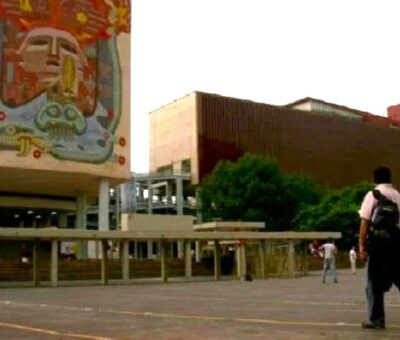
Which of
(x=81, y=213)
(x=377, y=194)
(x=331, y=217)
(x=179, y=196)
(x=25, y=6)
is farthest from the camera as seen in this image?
(x=179, y=196)

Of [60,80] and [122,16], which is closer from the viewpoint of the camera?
[60,80]

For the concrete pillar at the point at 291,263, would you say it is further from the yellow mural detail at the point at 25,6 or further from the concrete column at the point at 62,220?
the concrete column at the point at 62,220

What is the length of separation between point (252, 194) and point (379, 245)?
193ft

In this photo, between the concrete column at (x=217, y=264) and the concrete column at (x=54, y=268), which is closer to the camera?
the concrete column at (x=54, y=268)

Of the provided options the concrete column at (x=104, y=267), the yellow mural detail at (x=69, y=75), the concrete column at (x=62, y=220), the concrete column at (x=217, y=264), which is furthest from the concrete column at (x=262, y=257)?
the concrete column at (x=62, y=220)

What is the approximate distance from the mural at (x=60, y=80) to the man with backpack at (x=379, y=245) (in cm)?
4657

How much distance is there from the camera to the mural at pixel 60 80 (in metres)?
51.8

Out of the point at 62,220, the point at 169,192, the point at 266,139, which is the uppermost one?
the point at 266,139

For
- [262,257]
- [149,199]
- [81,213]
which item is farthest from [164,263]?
[149,199]

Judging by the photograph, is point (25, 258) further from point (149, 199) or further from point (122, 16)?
point (149, 199)

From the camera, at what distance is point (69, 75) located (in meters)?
53.9

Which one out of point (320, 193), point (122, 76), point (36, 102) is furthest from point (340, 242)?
point (36, 102)

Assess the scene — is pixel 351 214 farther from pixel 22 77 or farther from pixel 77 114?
pixel 22 77


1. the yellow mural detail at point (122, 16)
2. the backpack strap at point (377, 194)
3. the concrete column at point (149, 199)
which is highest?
the yellow mural detail at point (122, 16)
